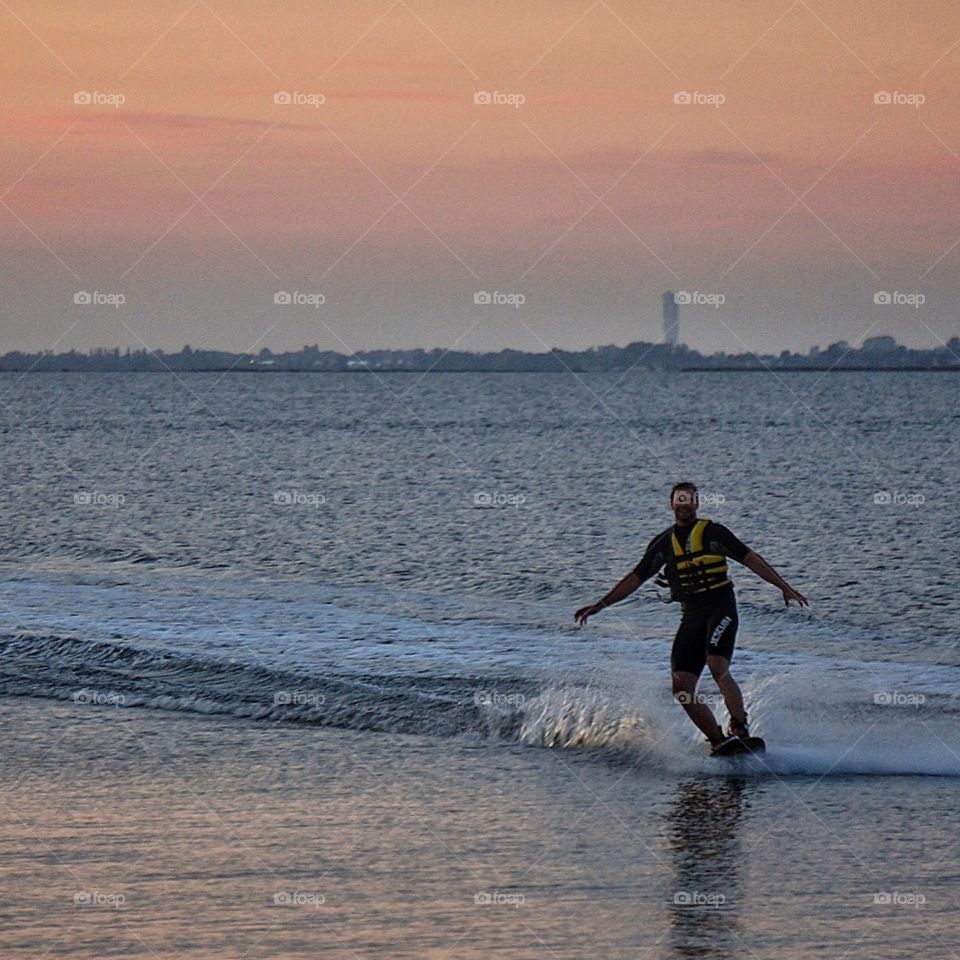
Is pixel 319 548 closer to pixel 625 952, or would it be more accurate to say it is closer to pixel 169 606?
pixel 169 606

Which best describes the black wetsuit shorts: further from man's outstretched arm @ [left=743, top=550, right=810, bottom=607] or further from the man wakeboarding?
man's outstretched arm @ [left=743, top=550, right=810, bottom=607]

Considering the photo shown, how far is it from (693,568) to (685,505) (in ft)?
1.77

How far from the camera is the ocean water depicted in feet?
25.7

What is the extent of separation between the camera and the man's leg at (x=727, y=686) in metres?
11.3

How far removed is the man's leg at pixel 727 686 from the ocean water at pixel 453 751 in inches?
15.7

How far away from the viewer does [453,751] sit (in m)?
12.1

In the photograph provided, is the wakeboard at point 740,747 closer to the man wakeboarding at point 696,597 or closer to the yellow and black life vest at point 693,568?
the man wakeboarding at point 696,597

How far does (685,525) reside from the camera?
11.2 meters

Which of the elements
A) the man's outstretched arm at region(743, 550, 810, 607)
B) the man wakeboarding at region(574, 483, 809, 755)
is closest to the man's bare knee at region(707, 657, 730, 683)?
the man wakeboarding at region(574, 483, 809, 755)

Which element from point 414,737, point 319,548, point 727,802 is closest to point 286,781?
point 414,737

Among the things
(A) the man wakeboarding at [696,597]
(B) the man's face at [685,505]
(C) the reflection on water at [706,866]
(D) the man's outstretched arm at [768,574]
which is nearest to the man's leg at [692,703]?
(A) the man wakeboarding at [696,597]

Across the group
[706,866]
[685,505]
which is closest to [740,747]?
[685,505]

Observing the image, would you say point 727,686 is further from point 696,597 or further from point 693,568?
point 693,568

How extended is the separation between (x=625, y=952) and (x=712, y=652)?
4.24 m
